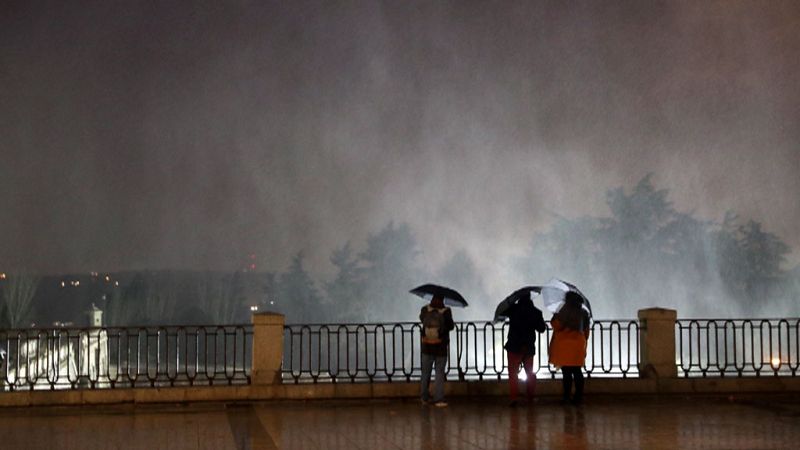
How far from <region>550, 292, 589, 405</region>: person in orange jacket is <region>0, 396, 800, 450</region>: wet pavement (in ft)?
1.82

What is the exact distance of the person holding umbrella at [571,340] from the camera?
17234mm

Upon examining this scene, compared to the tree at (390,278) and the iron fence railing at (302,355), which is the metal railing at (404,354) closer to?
the iron fence railing at (302,355)

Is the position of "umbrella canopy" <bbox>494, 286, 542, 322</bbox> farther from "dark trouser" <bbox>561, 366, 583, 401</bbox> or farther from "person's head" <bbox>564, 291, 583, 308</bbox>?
"dark trouser" <bbox>561, 366, 583, 401</bbox>

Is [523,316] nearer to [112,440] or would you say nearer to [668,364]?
[668,364]

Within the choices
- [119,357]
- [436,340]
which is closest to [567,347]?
[436,340]

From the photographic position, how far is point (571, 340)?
17297mm

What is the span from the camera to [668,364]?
1919cm

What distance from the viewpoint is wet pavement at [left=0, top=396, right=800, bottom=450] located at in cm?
1281

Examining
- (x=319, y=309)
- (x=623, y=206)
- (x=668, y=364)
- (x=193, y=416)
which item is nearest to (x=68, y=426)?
(x=193, y=416)

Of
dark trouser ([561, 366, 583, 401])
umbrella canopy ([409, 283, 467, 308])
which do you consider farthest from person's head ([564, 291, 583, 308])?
umbrella canopy ([409, 283, 467, 308])

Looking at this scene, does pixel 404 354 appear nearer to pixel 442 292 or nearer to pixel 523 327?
pixel 442 292

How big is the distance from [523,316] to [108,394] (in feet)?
23.8

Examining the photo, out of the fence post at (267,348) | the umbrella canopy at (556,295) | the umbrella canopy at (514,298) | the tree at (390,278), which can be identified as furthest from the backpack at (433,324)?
the tree at (390,278)

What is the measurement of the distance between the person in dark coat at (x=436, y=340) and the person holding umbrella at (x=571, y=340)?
1.82 meters
